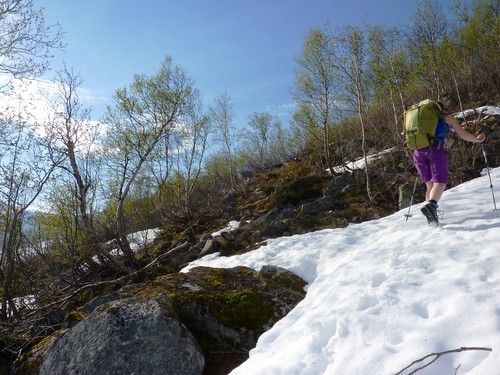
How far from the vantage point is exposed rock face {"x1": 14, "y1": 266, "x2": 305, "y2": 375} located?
11.5 ft

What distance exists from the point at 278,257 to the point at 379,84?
9.66 m

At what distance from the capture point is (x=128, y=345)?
11.7ft

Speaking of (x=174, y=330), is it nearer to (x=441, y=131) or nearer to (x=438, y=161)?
(x=438, y=161)

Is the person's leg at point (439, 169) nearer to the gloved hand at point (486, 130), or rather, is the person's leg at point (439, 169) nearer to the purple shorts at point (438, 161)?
the purple shorts at point (438, 161)

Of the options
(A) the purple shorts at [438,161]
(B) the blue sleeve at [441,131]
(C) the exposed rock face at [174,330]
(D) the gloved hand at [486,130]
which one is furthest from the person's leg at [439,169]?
(D) the gloved hand at [486,130]

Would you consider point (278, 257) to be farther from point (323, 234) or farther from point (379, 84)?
point (379, 84)

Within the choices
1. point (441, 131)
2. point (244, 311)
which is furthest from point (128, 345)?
point (441, 131)

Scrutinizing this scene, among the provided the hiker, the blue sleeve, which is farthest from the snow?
the blue sleeve

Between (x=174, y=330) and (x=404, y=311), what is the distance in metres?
2.54

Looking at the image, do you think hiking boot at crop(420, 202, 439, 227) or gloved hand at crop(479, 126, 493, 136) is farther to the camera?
gloved hand at crop(479, 126, 493, 136)

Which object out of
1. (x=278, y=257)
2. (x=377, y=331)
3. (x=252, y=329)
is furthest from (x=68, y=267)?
(x=377, y=331)

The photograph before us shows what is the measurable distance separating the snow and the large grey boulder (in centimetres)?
97

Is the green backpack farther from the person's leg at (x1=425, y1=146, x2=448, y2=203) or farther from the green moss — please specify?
the green moss

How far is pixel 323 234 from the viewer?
21.7 ft
